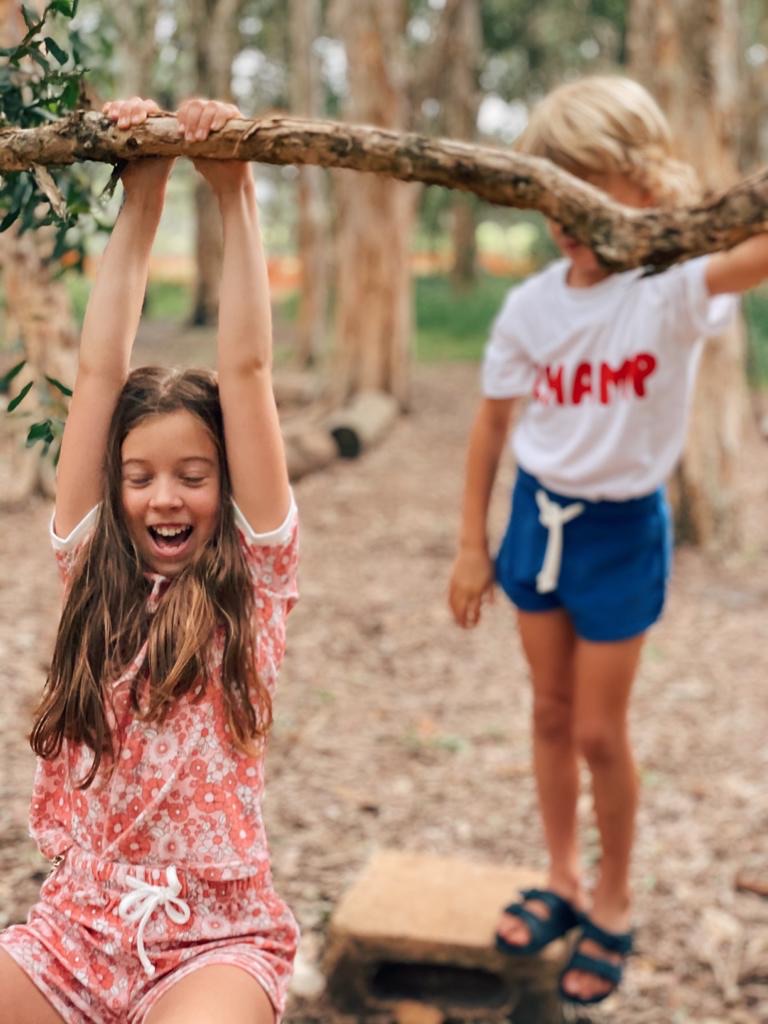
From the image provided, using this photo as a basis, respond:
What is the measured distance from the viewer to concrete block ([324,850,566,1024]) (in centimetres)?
306

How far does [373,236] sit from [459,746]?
7545 millimetres

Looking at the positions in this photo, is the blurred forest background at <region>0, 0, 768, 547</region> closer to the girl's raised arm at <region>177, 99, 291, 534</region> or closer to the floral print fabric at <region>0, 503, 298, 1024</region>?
the girl's raised arm at <region>177, 99, 291, 534</region>

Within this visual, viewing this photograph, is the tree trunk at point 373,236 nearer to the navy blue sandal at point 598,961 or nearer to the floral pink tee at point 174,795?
the navy blue sandal at point 598,961

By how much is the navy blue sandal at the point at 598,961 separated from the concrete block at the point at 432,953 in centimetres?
4

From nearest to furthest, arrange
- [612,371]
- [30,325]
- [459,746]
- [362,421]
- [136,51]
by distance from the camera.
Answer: [612,371], [459,746], [30,325], [362,421], [136,51]

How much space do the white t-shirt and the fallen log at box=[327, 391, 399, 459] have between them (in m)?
7.03

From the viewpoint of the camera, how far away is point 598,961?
305cm

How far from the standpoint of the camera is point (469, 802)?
4.32m

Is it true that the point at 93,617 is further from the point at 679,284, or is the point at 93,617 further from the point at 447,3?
the point at 447,3

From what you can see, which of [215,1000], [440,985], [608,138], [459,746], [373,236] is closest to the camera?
[215,1000]

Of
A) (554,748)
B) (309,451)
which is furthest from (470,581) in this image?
(309,451)

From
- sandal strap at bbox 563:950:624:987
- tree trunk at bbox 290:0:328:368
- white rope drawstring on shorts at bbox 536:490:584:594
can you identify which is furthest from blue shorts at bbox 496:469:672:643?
tree trunk at bbox 290:0:328:368

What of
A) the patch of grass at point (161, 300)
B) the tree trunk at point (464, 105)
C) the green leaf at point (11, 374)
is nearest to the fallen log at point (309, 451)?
the green leaf at point (11, 374)

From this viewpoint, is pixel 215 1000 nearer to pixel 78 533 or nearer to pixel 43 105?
pixel 78 533
